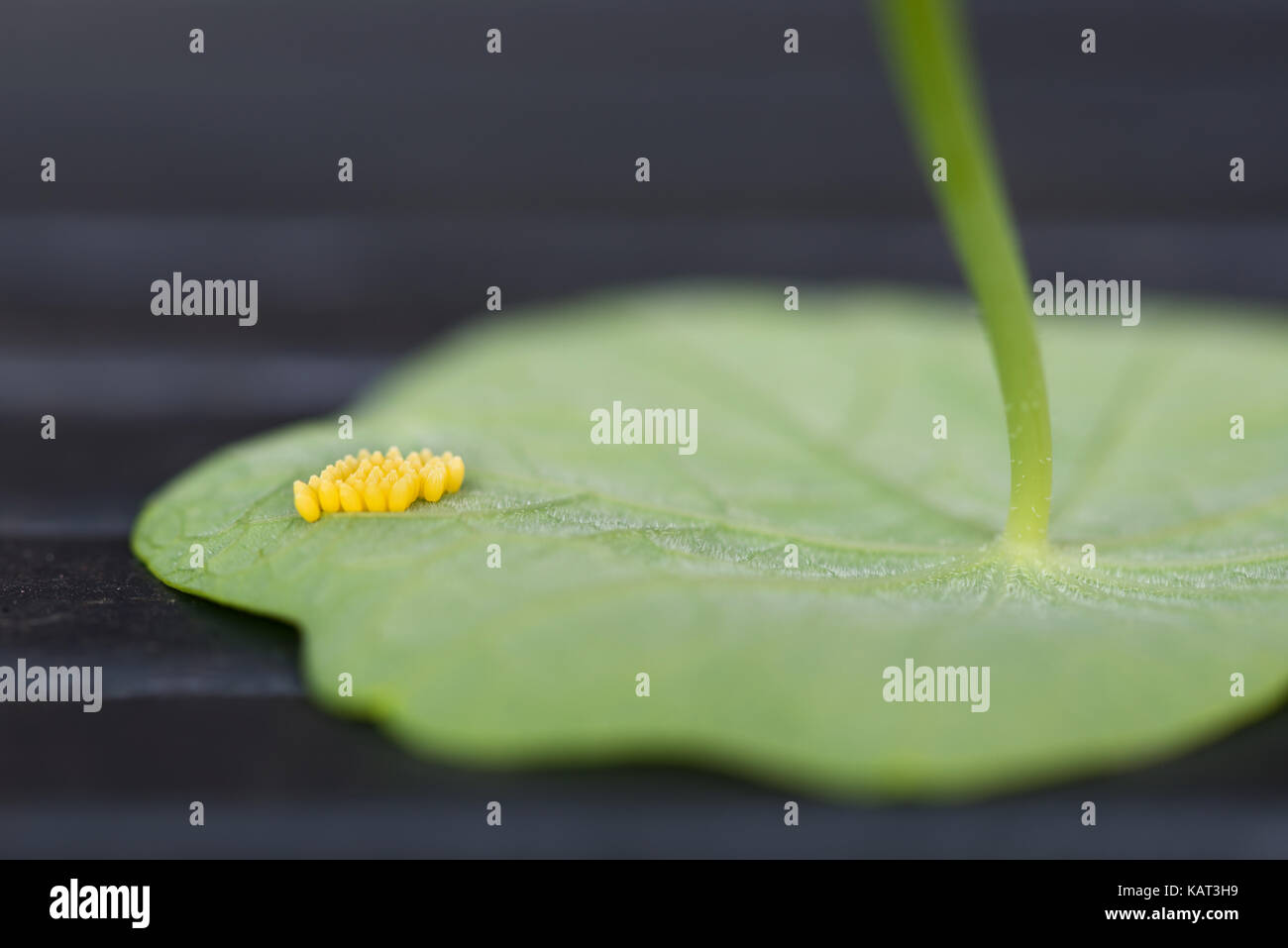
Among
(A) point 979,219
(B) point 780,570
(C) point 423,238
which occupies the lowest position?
(B) point 780,570

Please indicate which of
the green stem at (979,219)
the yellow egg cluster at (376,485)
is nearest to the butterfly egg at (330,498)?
the yellow egg cluster at (376,485)

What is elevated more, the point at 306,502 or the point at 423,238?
the point at 423,238

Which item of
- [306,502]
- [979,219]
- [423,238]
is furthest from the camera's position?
[423,238]

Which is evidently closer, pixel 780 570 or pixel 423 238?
pixel 780 570

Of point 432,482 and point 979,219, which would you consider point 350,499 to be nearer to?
point 432,482

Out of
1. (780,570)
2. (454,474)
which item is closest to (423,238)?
(454,474)

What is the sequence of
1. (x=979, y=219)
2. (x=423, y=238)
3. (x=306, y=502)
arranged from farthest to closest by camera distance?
(x=423, y=238) < (x=306, y=502) < (x=979, y=219)
